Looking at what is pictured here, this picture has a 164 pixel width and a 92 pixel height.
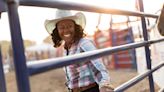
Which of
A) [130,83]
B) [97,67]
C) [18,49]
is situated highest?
[18,49]

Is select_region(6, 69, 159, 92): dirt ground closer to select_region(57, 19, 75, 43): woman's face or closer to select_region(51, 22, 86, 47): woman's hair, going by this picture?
select_region(51, 22, 86, 47): woman's hair

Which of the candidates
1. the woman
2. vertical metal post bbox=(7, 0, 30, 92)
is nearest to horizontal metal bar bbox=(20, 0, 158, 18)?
vertical metal post bbox=(7, 0, 30, 92)

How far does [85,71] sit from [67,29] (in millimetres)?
293

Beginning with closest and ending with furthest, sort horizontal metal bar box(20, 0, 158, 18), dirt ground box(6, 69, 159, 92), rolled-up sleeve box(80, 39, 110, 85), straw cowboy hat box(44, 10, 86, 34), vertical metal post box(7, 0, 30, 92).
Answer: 1. vertical metal post box(7, 0, 30, 92)
2. horizontal metal bar box(20, 0, 158, 18)
3. rolled-up sleeve box(80, 39, 110, 85)
4. straw cowboy hat box(44, 10, 86, 34)
5. dirt ground box(6, 69, 159, 92)

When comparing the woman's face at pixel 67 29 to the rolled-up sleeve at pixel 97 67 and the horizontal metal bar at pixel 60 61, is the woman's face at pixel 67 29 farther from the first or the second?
the horizontal metal bar at pixel 60 61

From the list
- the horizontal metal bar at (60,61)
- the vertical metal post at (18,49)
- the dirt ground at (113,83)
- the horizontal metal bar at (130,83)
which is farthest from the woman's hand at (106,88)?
the dirt ground at (113,83)

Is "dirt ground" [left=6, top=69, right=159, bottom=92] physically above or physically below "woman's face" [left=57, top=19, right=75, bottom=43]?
below

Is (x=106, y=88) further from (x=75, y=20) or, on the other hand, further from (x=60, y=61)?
(x=60, y=61)

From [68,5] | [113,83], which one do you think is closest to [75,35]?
[68,5]

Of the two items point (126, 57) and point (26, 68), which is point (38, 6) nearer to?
point (26, 68)

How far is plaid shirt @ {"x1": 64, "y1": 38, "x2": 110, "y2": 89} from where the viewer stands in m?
2.42

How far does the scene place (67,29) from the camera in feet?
8.51

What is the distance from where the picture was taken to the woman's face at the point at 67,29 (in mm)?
2562

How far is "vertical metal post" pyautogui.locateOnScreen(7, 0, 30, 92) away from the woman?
111 cm
